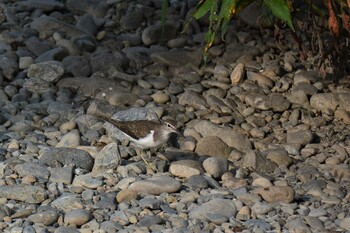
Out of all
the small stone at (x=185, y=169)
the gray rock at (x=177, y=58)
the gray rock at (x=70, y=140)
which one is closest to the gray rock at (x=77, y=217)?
the small stone at (x=185, y=169)

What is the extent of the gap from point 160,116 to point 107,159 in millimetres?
1306

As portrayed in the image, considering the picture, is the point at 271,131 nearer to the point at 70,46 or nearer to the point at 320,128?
the point at 320,128

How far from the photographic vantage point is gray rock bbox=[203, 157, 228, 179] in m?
8.13

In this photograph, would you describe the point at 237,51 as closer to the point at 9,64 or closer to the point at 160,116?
the point at 160,116

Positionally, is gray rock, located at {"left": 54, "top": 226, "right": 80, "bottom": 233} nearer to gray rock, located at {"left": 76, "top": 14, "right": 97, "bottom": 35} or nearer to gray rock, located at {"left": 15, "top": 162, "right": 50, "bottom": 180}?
gray rock, located at {"left": 15, "top": 162, "right": 50, "bottom": 180}

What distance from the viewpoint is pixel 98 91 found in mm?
9664

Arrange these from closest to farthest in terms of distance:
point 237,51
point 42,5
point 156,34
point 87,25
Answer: point 237,51 < point 156,34 < point 87,25 < point 42,5

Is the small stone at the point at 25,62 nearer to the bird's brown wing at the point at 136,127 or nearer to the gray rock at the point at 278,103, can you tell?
the bird's brown wing at the point at 136,127

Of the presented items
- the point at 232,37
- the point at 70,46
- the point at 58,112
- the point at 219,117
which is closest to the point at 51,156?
the point at 58,112

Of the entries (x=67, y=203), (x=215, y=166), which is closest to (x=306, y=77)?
(x=215, y=166)

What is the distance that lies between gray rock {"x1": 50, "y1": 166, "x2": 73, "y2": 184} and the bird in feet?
2.34

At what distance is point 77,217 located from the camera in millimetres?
7113

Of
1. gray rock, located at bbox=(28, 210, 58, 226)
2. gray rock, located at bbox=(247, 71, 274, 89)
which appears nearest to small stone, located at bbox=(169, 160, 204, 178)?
Answer: gray rock, located at bbox=(28, 210, 58, 226)

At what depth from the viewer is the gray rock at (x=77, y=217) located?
7.11m
